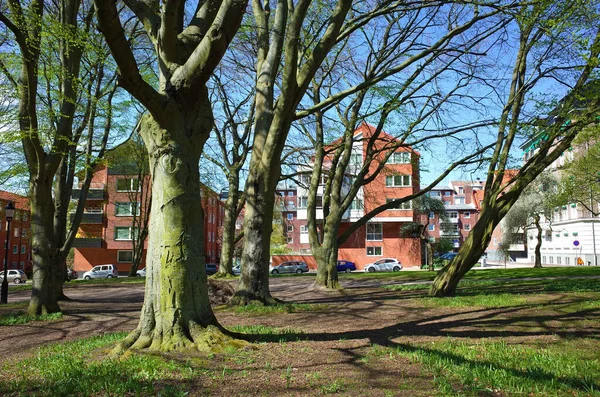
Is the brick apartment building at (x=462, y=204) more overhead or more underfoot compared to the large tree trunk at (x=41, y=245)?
more overhead

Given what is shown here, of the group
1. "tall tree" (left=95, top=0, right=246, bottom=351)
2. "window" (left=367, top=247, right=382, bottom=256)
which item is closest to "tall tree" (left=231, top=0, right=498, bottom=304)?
"tall tree" (left=95, top=0, right=246, bottom=351)

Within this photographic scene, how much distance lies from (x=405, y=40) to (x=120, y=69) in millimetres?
12948

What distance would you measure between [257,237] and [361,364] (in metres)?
6.56

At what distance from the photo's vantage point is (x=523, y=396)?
4.14 meters

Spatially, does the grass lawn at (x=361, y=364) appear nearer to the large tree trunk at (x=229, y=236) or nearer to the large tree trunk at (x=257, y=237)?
the large tree trunk at (x=257, y=237)

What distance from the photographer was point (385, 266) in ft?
155

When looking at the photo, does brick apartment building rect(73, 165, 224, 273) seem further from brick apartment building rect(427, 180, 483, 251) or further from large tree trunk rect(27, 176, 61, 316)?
brick apartment building rect(427, 180, 483, 251)

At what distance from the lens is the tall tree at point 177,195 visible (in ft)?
19.0

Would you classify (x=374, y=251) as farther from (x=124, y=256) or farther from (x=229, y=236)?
(x=124, y=256)

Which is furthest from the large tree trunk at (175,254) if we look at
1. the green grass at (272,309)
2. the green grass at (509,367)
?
the green grass at (272,309)

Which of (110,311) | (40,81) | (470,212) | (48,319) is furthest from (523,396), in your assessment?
(470,212)

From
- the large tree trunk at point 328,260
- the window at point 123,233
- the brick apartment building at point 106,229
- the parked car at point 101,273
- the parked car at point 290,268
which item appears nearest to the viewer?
the large tree trunk at point 328,260

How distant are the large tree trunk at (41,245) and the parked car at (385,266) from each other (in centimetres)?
3795

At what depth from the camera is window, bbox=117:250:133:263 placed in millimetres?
53688
